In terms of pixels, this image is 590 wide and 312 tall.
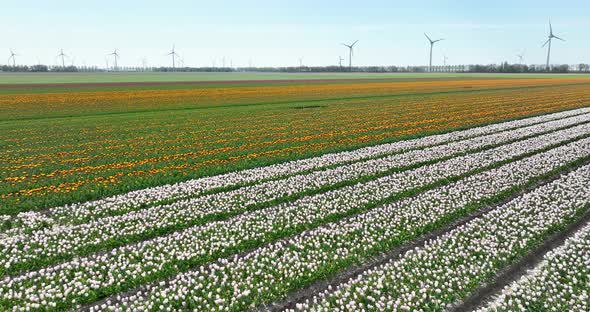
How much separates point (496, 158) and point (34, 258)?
20083 mm

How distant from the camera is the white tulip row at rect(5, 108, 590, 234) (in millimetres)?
13391

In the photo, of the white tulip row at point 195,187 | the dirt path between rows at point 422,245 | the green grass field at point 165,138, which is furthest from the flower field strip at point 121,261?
the green grass field at point 165,138

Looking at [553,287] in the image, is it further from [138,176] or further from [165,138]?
[165,138]

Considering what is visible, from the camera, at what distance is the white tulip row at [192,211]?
11.0 meters

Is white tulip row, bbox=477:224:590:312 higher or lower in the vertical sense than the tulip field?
lower

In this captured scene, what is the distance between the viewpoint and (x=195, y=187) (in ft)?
54.3

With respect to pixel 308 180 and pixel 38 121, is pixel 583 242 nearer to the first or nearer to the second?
pixel 308 180

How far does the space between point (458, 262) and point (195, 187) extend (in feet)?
33.6

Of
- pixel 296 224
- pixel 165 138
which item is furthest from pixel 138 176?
pixel 165 138

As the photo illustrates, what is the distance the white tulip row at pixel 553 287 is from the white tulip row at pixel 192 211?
5.76 metres

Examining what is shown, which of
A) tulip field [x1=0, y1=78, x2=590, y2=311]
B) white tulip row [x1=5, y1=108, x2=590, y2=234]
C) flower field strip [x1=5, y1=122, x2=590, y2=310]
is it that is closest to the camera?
tulip field [x1=0, y1=78, x2=590, y2=311]

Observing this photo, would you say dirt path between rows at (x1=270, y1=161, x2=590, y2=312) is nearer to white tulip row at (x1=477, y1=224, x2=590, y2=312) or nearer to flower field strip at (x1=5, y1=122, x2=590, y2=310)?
white tulip row at (x1=477, y1=224, x2=590, y2=312)

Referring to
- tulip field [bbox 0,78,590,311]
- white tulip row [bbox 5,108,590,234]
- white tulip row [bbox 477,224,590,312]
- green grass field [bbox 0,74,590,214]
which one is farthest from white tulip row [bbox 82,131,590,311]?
green grass field [bbox 0,74,590,214]

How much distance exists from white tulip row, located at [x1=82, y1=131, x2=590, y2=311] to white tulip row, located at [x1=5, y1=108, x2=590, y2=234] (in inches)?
168
